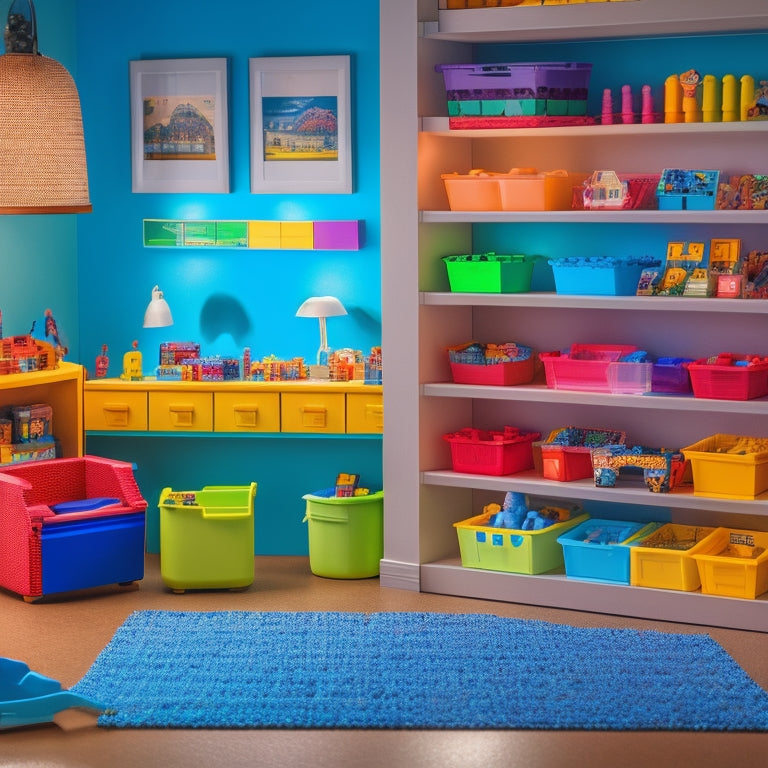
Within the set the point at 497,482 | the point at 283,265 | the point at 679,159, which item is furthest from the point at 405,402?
the point at 679,159

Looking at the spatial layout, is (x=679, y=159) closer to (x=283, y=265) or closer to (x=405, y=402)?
(x=405, y=402)

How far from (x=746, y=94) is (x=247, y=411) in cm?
251

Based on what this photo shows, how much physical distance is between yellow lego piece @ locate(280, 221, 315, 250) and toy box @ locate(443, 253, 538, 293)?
777 millimetres

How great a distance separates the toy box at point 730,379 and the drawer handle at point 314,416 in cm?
163

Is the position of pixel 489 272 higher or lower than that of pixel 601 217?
lower

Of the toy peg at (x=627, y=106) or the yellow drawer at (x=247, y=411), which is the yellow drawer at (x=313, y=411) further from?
the toy peg at (x=627, y=106)

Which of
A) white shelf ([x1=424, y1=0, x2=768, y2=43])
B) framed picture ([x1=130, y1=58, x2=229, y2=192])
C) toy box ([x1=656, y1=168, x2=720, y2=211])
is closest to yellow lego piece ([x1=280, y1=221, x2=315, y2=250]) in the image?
framed picture ([x1=130, y1=58, x2=229, y2=192])

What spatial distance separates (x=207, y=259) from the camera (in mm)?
6488

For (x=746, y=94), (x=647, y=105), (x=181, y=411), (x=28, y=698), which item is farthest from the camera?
(x=181, y=411)

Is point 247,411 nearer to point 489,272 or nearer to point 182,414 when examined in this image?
point 182,414

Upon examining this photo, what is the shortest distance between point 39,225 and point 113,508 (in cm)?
147

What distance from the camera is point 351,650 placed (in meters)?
4.93

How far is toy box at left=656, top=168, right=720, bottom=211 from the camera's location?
17.3 ft

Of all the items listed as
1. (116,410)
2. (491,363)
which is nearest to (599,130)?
(491,363)
